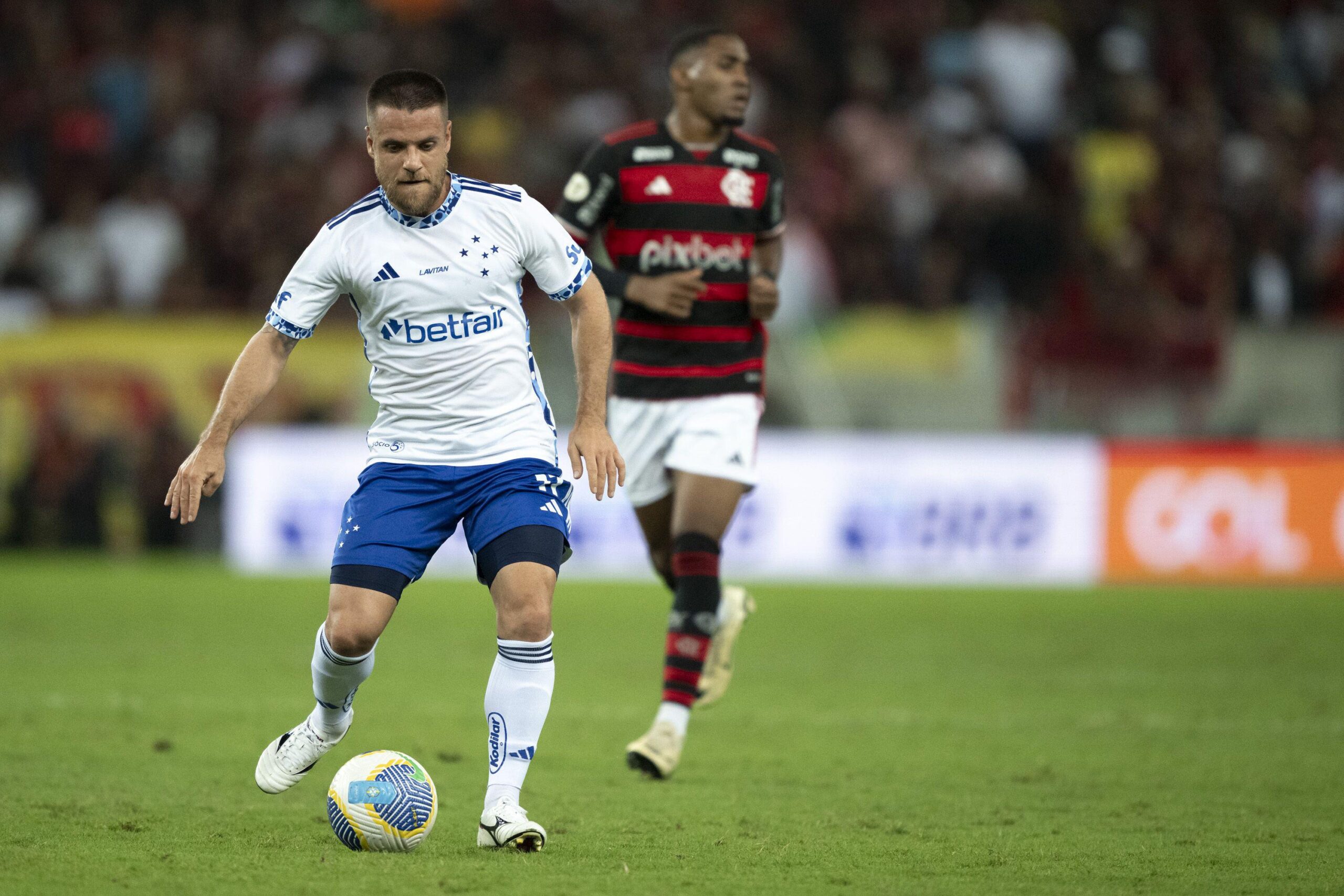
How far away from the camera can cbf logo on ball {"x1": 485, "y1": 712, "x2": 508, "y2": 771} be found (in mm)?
4922

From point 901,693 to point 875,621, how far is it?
10.2 ft

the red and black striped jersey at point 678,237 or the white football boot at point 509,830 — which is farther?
the red and black striped jersey at point 678,237

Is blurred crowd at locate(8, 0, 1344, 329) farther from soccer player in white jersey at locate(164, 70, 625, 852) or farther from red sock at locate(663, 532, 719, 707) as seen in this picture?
soccer player in white jersey at locate(164, 70, 625, 852)

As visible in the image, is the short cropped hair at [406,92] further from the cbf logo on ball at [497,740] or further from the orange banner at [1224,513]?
the orange banner at [1224,513]

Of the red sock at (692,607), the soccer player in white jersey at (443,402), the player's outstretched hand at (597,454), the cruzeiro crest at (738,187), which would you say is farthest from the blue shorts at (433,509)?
the cruzeiro crest at (738,187)

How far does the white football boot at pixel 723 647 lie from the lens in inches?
272

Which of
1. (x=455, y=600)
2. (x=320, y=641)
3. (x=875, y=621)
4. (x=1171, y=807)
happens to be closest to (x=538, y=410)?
(x=320, y=641)

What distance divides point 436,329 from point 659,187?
2.05m

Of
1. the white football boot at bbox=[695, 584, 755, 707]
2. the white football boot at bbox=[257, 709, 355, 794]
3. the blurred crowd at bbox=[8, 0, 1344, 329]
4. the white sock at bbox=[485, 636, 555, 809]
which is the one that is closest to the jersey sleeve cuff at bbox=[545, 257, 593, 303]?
the white sock at bbox=[485, 636, 555, 809]

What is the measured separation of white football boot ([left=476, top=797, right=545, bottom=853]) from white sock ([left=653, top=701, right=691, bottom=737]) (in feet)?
4.81

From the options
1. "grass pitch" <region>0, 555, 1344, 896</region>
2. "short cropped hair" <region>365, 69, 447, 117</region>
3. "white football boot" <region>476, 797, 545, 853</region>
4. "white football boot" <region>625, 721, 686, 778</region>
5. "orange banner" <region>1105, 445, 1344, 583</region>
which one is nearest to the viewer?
"grass pitch" <region>0, 555, 1344, 896</region>

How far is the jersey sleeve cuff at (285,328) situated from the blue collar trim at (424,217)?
15.9 inches

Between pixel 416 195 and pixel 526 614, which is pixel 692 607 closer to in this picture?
pixel 526 614

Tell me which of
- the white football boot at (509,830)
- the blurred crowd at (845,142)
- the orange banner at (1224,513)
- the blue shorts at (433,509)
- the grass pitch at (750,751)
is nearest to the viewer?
the grass pitch at (750,751)
